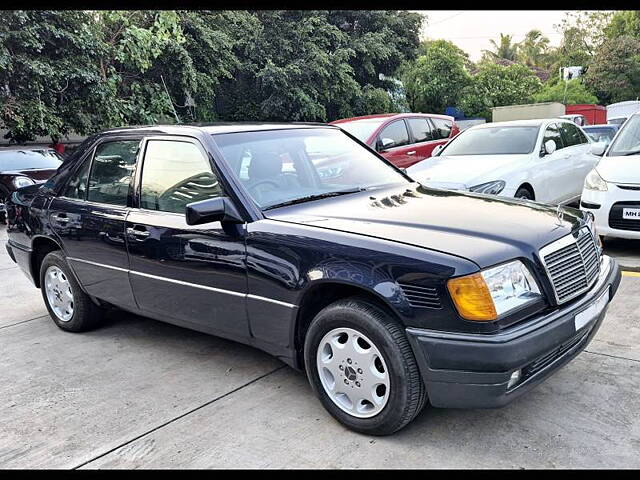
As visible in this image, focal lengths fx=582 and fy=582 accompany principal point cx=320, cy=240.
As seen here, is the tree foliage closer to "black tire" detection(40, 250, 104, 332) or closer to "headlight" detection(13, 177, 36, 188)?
"headlight" detection(13, 177, 36, 188)

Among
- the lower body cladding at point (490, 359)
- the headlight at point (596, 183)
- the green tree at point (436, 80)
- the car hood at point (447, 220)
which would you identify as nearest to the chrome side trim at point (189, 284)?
the car hood at point (447, 220)

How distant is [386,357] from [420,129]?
845cm

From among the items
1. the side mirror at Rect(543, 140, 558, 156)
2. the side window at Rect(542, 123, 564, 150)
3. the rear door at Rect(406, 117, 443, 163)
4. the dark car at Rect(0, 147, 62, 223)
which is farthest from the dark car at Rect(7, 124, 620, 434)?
the dark car at Rect(0, 147, 62, 223)

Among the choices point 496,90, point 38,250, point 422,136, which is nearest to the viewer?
point 38,250

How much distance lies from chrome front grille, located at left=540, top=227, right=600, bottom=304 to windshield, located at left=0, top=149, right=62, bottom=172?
10205 mm

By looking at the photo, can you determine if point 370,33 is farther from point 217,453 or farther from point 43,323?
point 217,453

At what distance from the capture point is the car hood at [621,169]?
230 inches

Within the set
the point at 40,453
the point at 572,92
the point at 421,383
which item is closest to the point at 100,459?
the point at 40,453

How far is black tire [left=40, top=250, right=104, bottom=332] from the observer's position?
15.1 ft

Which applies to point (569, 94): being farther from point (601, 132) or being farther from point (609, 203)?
point (609, 203)

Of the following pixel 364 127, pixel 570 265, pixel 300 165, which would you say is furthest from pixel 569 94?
pixel 570 265

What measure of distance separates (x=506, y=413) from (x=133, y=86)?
559 inches

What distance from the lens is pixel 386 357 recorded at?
279 centimetres

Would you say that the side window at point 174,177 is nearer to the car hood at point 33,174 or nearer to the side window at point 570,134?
the side window at point 570,134
